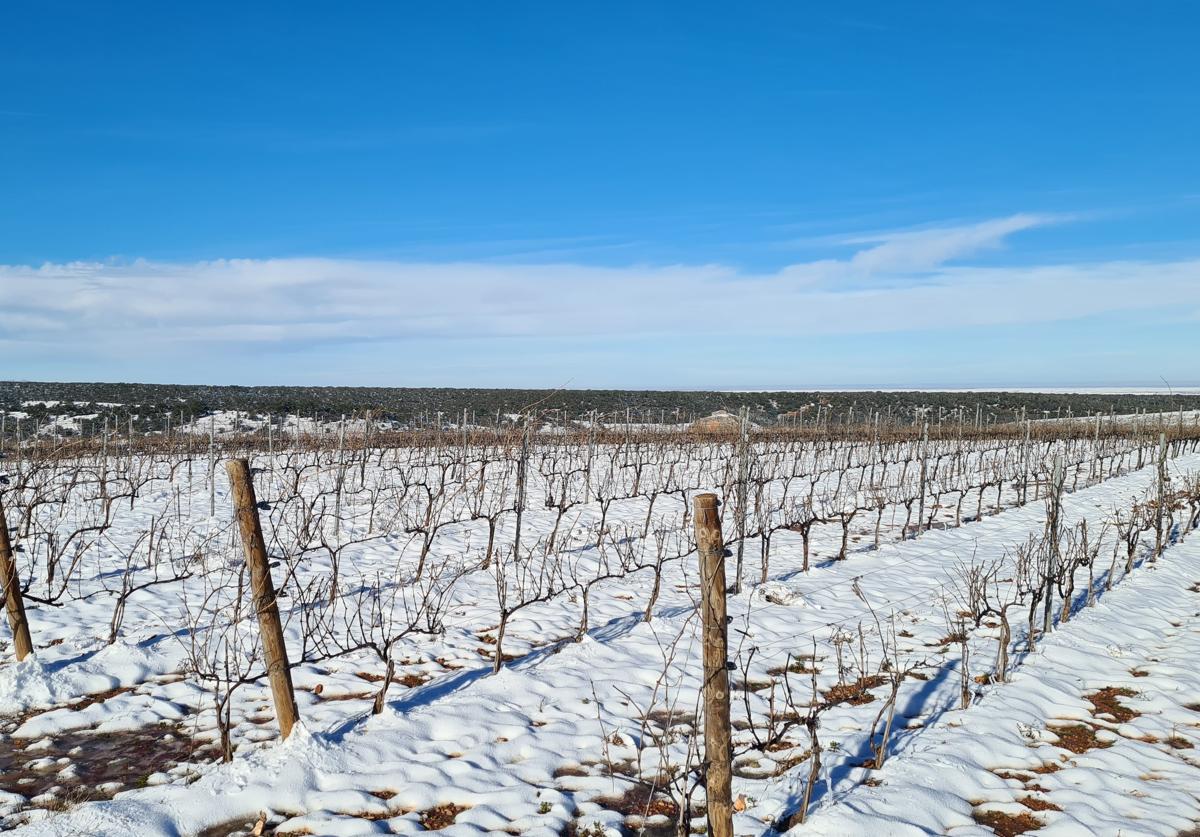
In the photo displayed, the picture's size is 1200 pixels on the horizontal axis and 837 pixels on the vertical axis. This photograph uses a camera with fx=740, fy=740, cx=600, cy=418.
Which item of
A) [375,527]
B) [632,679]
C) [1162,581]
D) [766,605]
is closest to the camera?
[632,679]

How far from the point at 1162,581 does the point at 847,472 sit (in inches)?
389

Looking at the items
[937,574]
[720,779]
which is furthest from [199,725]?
[937,574]

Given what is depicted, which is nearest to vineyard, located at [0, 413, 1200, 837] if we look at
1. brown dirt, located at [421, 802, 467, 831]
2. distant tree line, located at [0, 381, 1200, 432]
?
brown dirt, located at [421, 802, 467, 831]

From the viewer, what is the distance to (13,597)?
17.0 ft

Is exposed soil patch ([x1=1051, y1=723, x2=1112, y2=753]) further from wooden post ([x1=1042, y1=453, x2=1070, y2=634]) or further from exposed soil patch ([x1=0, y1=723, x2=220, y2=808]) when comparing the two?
exposed soil patch ([x1=0, y1=723, x2=220, y2=808])

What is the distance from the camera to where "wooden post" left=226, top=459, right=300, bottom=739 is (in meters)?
3.98

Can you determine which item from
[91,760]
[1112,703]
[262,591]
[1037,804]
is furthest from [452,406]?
[1037,804]

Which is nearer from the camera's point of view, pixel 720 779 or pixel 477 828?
pixel 720 779

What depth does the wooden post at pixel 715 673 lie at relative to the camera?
3.16 m

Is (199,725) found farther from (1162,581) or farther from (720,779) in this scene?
(1162,581)

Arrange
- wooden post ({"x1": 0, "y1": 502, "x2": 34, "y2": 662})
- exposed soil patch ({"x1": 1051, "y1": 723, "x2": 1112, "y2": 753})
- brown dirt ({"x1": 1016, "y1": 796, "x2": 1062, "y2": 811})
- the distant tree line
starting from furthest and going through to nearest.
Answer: the distant tree line, wooden post ({"x1": 0, "y1": 502, "x2": 34, "y2": 662}), exposed soil patch ({"x1": 1051, "y1": 723, "x2": 1112, "y2": 753}), brown dirt ({"x1": 1016, "y1": 796, "x2": 1062, "y2": 811})

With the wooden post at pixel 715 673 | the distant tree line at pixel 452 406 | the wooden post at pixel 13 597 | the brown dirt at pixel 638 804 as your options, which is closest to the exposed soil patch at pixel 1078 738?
the brown dirt at pixel 638 804

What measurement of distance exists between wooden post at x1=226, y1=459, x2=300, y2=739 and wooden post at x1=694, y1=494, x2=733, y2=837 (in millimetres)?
2340

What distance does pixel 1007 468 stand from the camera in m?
20.5
